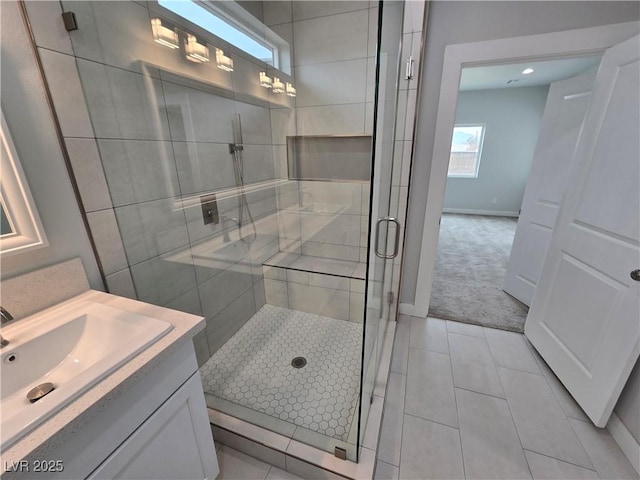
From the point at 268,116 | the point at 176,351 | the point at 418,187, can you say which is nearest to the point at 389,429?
the point at 176,351

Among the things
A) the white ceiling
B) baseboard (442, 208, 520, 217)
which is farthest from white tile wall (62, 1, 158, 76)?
A: baseboard (442, 208, 520, 217)

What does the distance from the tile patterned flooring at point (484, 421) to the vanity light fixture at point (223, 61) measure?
247 cm

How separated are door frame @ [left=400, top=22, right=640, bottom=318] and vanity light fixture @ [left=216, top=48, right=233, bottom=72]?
1.53m

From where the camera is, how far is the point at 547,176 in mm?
2354

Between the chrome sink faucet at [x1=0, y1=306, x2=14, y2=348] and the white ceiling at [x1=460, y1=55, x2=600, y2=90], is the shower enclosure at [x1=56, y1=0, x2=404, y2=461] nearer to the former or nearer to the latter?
the chrome sink faucet at [x1=0, y1=306, x2=14, y2=348]

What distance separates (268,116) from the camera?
7.84 feet

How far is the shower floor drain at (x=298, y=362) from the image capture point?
1920 mm

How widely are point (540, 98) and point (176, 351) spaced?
7.13 m

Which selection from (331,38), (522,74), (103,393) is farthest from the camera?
(522,74)

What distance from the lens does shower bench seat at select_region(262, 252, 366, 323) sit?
2254 millimetres

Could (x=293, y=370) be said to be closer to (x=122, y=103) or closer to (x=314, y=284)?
(x=314, y=284)

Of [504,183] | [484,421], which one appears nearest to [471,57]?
[484,421]

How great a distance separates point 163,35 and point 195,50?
0.75 ft

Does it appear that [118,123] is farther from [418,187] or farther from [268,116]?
[418,187]
